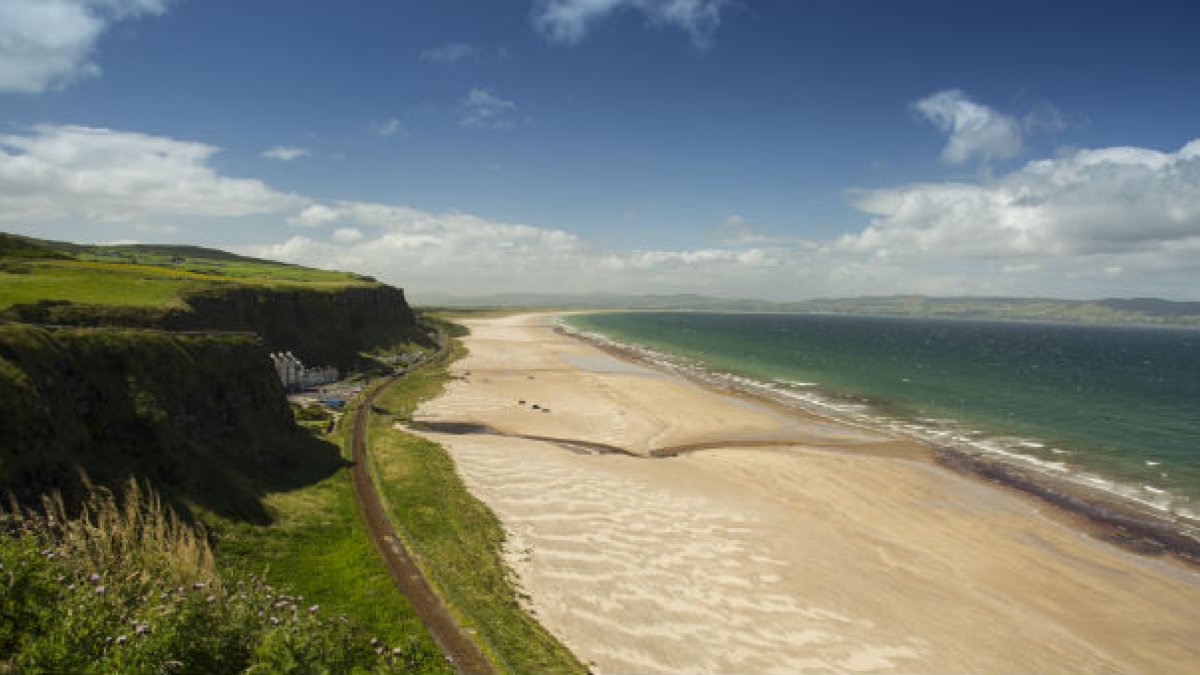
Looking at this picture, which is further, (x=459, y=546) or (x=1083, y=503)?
(x=1083, y=503)

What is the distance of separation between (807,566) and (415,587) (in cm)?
1548

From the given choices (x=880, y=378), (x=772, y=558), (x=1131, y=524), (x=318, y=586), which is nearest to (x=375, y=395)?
(x=318, y=586)

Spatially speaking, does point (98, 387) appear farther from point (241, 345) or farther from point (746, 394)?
point (746, 394)

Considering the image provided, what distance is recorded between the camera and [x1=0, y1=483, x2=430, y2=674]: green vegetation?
7863 mm

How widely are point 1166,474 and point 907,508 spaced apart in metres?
22.3

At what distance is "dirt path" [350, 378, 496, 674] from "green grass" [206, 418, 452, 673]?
304 millimetres

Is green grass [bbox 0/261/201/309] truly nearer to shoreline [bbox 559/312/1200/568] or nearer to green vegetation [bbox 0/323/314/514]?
green vegetation [bbox 0/323/314/514]

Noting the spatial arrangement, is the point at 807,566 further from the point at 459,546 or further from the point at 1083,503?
the point at 1083,503

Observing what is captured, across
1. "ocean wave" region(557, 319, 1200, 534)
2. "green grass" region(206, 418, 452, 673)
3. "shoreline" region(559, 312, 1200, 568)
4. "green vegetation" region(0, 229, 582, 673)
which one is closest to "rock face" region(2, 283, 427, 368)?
"green vegetation" region(0, 229, 582, 673)

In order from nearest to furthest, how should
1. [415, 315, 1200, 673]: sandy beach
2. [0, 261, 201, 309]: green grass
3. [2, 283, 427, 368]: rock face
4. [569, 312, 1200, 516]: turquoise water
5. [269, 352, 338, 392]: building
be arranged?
[415, 315, 1200, 673]: sandy beach < [2, 283, 427, 368]: rock face < [0, 261, 201, 309]: green grass < [569, 312, 1200, 516]: turquoise water < [269, 352, 338, 392]: building

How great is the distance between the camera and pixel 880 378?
7938 cm

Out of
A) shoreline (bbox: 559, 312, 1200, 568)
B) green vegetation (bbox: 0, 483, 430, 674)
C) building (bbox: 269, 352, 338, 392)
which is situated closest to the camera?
green vegetation (bbox: 0, 483, 430, 674)

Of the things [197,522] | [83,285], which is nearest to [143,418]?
[197,522]

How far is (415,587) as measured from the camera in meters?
16.5
